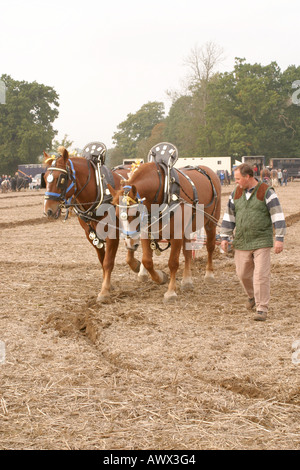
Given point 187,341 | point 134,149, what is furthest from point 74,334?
point 134,149

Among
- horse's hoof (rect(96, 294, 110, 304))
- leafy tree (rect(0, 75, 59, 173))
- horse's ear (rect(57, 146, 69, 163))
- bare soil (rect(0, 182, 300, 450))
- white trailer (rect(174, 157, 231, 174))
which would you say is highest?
leafy tree (rect(0, 75, 59, 173))

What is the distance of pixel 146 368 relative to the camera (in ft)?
17.1

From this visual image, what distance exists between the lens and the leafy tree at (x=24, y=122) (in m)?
68.0

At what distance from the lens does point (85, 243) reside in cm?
1473

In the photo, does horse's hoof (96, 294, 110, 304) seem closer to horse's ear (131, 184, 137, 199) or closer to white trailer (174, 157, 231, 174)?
horse's ear (131, 184, 137, 199)

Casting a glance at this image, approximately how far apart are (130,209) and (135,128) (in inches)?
4113

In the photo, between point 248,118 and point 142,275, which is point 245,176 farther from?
point 248,118

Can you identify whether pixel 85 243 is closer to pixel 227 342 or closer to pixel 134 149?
pixel 227 342

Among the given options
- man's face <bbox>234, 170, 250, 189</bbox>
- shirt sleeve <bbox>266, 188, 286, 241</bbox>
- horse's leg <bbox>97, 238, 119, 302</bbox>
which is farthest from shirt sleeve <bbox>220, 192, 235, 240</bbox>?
horse's leg <bbox>97, 238, 119, 302</bbox>

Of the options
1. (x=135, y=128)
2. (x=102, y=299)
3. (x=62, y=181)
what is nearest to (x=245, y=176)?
(x=62, y=181)

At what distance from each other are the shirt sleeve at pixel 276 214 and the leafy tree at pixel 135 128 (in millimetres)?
100225

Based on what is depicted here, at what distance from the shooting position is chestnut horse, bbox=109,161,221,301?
7.28 metres

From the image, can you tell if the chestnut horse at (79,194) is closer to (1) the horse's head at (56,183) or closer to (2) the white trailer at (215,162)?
(1) the horse's head at (56,183)

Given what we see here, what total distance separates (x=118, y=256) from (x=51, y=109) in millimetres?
63467
